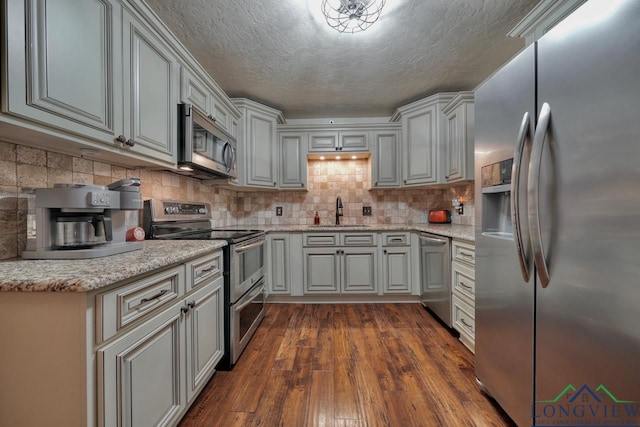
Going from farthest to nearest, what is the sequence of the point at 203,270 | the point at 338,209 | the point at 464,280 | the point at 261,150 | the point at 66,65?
1. the point at 338,209
2. the point at 261,150
3. the point at 464,280
4. the point at 203,270
5. the point at 66,65

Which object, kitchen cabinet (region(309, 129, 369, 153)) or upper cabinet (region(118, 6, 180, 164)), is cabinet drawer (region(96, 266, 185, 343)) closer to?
upper cabinet (region(118, 6, 180, 164))

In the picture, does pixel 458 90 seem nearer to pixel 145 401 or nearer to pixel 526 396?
pixel 526 396

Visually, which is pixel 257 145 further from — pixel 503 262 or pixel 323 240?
pixel 503 262

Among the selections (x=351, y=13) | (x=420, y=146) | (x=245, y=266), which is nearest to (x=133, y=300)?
(x=245, y=266)

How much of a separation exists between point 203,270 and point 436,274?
202cm

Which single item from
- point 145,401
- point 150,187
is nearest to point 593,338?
point 145,401

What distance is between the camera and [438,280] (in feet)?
7.93

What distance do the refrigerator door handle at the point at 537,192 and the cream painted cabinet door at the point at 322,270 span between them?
2.03 metres

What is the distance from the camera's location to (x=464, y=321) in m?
1.97

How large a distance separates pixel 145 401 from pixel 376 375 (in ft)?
4.04

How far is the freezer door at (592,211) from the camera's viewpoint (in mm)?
732

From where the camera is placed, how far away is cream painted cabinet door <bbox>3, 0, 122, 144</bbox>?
0.83 m

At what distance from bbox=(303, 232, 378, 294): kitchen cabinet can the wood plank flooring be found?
0.54 meters

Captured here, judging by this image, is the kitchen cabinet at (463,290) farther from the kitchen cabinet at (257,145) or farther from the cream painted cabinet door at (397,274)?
the kitchen cabinet at (257,145)
